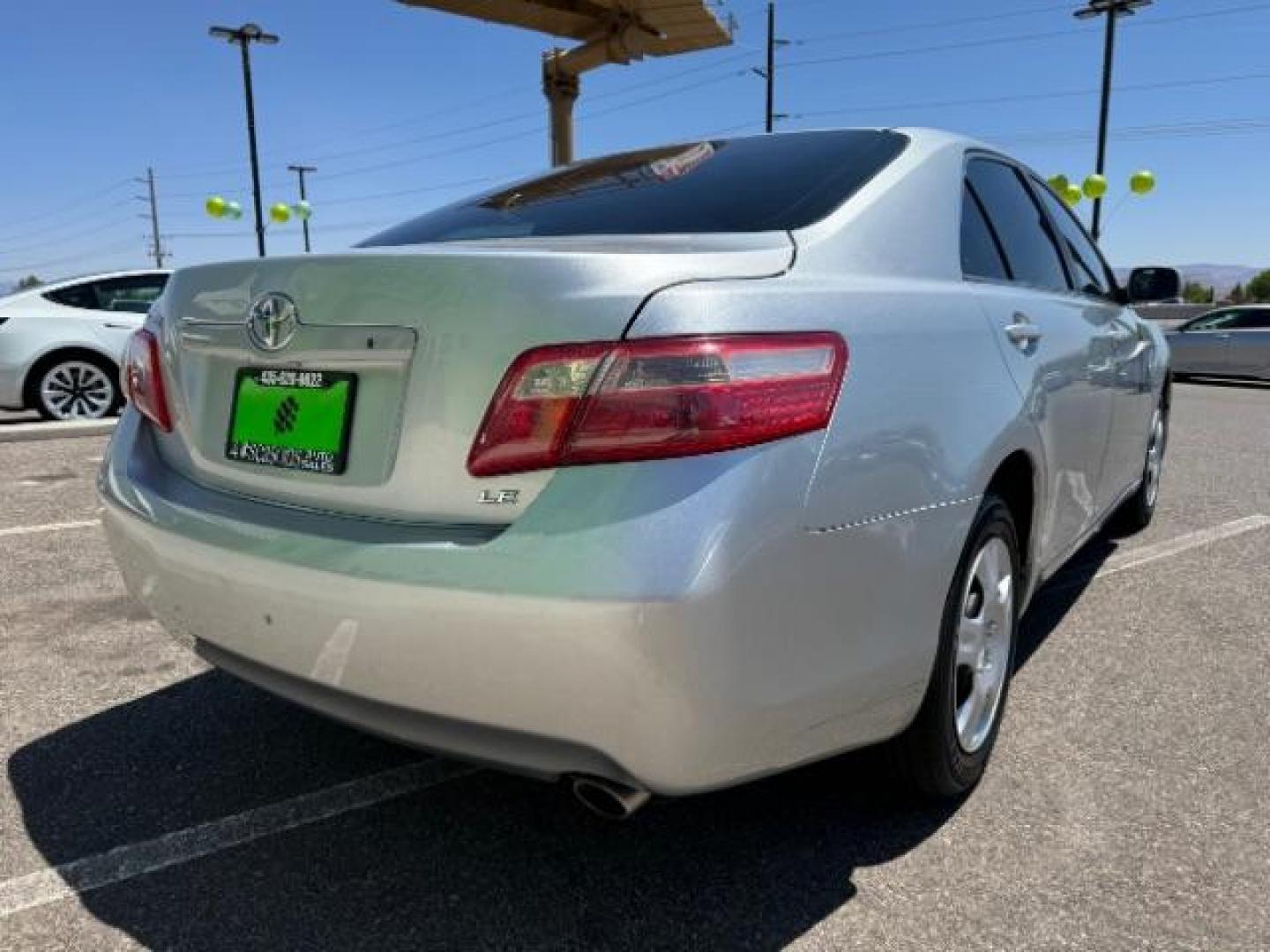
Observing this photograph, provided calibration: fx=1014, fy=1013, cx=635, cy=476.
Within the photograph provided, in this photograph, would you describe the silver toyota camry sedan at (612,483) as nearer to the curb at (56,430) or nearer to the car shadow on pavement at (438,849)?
the car shadow on pavement at (438,849)

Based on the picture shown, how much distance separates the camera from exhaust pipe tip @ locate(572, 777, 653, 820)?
1.66 metres

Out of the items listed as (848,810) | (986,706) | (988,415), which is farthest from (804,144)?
(848,810)

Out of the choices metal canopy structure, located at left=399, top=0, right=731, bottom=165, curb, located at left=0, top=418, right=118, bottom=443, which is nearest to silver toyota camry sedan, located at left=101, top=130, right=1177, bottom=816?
curb, located at left=0, top=418, right=118, bottom=443

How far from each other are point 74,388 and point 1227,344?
52.1 feet

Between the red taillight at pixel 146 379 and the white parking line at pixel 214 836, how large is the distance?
34.7 inches

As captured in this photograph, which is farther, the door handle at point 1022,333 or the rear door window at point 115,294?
the rear door window at point 115,294

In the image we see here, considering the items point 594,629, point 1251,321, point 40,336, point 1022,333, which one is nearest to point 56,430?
point 40,336

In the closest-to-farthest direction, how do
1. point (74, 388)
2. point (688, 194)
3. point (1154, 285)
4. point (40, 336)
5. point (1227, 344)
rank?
1. point (688, 194)
2. point (1154, 285)
3. point (40, 336)
4. point (74, 388)
5. point (1227, 344)

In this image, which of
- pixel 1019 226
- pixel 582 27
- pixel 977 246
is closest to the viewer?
pixel 977 246

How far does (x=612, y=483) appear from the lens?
155 cm

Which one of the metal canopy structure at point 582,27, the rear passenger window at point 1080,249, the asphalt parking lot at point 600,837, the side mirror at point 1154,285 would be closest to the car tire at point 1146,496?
the side mirror at point 1154,285

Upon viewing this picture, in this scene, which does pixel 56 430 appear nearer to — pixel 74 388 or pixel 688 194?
pixel 74 388

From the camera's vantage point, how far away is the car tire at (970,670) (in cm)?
211

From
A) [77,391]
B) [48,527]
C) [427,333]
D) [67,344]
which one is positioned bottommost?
[48,527]
